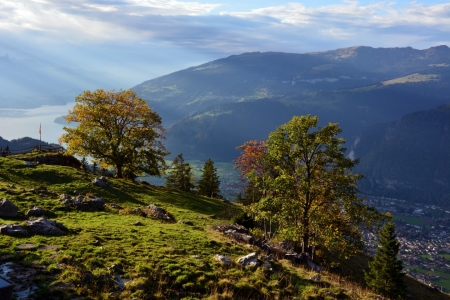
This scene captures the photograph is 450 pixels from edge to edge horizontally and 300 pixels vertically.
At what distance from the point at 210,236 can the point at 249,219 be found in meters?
13.2

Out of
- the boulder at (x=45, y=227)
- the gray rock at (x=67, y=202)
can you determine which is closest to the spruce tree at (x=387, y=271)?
the boulder at (x=45, y=227)

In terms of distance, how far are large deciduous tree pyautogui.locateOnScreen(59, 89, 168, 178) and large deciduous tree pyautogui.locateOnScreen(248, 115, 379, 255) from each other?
2851 centimetres

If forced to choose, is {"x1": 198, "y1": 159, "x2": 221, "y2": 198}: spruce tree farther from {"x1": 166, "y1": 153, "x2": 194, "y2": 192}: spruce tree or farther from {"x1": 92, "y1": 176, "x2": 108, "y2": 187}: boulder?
{"x1": 92, "y1": 176, "x2": 108, "y2": 187}: boulder

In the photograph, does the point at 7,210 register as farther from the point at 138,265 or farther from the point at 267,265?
the point at 267,265

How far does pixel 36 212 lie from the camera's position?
25.2 meters

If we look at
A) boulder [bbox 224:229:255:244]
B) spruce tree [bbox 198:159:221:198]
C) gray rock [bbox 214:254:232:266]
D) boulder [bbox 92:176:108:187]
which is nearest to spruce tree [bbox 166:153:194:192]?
spruce tree [bbox 198:159:221:198]

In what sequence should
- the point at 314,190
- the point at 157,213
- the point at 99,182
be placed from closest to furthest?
the point at 314,190 → the point at 157,213 → the point at 99,182

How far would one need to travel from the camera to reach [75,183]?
130ft

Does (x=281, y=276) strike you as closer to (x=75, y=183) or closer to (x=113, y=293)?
(x=113, y=293)

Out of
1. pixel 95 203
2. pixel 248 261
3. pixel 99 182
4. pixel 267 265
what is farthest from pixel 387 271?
pixel 99 182

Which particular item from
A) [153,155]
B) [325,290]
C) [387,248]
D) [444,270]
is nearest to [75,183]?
[153,155]

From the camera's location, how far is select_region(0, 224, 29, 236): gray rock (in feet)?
64.2

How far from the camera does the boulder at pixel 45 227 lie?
20.9m

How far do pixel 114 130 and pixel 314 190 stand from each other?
118 feet
